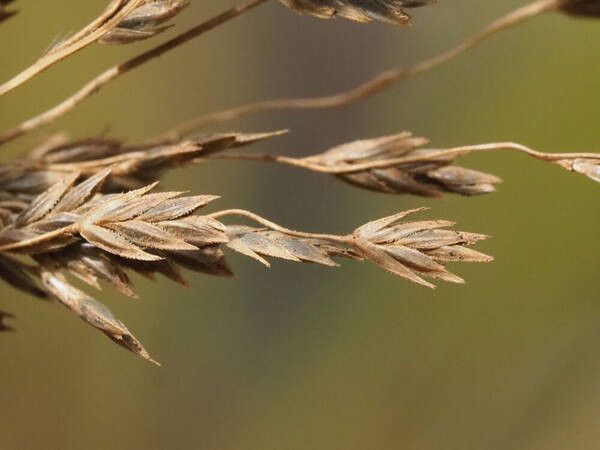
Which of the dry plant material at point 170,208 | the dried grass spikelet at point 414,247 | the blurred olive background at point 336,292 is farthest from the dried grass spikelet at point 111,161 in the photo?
→ the blurred olive background at point 336,292

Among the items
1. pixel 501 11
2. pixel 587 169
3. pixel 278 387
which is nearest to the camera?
pixel 587 169

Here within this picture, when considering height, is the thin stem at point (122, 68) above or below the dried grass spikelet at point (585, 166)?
above

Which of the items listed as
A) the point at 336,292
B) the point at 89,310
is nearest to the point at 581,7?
the point at 89,310

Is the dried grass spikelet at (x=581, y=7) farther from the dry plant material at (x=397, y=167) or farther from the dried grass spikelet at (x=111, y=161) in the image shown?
the dried grass spikelet at (x=111, y=161)

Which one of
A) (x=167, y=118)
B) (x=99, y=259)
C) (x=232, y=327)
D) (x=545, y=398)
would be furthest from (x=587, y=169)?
(x=167, y=118)

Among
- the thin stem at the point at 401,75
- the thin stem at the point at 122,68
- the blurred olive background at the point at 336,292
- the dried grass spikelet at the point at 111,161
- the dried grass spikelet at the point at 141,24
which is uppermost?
the dried grass spikelet at the point at 141,24

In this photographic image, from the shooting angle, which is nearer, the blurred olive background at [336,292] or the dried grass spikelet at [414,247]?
the dried grass spikelet at [414,247]

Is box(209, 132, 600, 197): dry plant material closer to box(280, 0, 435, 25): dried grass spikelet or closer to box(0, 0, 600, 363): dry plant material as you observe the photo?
box(0, 0, 600, 363): dry plant material

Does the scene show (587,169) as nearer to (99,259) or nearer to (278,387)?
(99,259)
